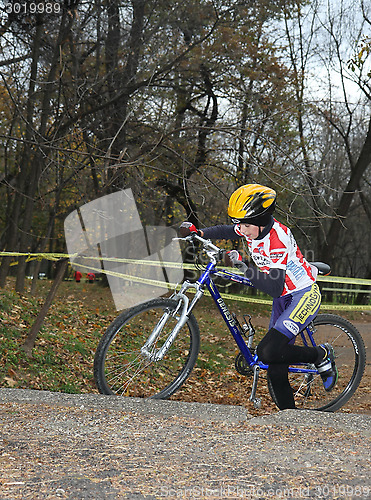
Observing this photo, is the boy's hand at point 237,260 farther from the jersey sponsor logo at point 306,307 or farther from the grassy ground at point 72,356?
the grassy ground at point 72,356

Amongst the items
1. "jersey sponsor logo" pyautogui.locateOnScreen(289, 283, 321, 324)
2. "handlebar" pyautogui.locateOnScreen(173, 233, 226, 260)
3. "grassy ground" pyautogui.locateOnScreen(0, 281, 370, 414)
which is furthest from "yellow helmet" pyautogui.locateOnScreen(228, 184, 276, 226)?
"grassy ground" pyautogui.locateOnScreen(0, 281, 370, 414)

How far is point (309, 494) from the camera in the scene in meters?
2.82

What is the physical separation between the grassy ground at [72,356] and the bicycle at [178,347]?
1715 mm

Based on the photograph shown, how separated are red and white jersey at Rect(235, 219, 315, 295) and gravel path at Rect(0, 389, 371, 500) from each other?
1.05 metres

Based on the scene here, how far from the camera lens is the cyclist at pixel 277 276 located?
13.7ft

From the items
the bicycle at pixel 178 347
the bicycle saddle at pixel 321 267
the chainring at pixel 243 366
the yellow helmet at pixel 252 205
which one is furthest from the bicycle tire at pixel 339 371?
the yellow helmet at pixel 252 205

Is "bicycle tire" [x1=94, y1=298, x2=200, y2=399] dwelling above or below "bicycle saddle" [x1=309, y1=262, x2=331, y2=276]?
below

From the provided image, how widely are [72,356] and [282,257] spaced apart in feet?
15.5

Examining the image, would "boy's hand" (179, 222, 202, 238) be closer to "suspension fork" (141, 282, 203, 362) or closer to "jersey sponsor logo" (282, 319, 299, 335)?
"suspension fork" (141, 282, 203, 362)

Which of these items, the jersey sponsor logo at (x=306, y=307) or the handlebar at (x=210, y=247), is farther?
the handlebar at (x=210, y=247)

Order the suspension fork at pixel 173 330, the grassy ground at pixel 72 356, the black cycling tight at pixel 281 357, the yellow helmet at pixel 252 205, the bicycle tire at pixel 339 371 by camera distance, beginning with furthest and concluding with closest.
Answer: the grassy ground at pixel 72 356, the bicycle tire at pixel 339 371, the suspension fork at pixel 173 330, the black cycling tight at pixel 281 357, the yellow helmet at pixel 252 205

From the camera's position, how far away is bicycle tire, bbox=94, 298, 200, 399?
4312 millimetres

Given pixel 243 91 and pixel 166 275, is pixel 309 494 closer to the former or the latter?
pixel 243 91

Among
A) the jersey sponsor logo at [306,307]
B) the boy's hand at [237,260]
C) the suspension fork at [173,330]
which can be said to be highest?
the boy's hand at [237,260]
